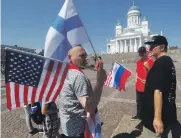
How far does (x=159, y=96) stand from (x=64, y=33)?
1.50 m

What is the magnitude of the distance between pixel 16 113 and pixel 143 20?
10674 cm

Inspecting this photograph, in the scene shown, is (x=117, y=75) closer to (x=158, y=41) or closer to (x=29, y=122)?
(x=29, y=122)

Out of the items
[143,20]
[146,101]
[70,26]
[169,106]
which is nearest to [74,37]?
[70,26]

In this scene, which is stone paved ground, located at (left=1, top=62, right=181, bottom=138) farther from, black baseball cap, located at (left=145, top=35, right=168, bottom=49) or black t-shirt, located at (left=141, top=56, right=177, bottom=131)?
black baseball cap, located at (left=145, top=35, right=168, bottom=49)

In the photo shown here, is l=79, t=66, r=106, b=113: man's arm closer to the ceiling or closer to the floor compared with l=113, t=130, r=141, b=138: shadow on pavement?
closer to the ceiling

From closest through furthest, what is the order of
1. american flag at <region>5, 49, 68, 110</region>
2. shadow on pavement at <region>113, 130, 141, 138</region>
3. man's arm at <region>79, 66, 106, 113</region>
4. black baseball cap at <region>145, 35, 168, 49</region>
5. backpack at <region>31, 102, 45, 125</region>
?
man's arm at <region>79, 66, 106, 113</region>, american flag at <region>5, 49, 68, 110</region>, black baseball cap at <region>145, 35, 168, 49</region>, backpack at <region>31, 102, 45, 125</region>, shadow on pavement at <region>113, 130, 141, 138</region>

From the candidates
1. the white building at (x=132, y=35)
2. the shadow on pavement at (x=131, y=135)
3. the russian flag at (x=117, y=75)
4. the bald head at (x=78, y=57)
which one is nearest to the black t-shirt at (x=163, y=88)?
the bald head at (x=78, y=57)

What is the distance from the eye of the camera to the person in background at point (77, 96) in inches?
81.6

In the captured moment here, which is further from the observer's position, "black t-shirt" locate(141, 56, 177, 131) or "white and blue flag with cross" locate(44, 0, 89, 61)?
"white and blue flag with cross" locate(44, 0, 89, 61)

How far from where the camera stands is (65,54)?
10.0 ft

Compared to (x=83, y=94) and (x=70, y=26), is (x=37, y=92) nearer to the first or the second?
(x=83, y=94)

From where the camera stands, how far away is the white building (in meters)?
96.0

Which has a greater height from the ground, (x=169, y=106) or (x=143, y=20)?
(x=143, y=20)

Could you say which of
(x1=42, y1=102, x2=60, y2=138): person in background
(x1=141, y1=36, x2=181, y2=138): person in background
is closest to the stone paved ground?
(x1=42, y1=102, x2=60, y2=138): person in background
